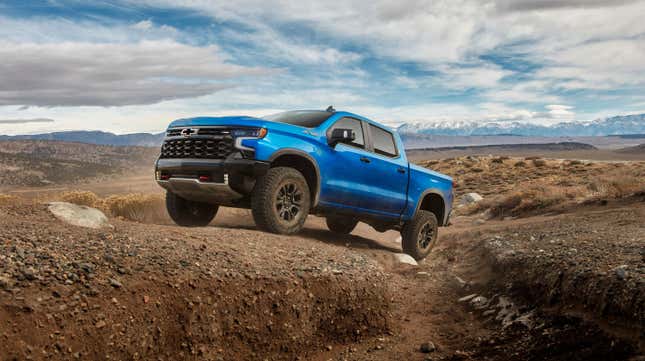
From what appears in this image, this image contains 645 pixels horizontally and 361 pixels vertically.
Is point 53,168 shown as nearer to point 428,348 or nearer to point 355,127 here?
point 355,127

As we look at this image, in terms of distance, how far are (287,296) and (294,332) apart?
40cm

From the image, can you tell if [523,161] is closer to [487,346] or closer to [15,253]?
[487,346]

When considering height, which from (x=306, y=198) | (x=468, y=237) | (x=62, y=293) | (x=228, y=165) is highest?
(x=228, y=165)

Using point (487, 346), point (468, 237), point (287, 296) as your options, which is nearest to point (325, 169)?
point (287, 296)

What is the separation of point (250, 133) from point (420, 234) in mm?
4405

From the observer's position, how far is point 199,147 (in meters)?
7.66

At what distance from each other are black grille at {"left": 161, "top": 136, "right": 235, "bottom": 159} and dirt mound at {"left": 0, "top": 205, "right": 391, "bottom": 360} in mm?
1103

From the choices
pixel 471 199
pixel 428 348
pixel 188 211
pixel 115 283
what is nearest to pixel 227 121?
pixel 188 211

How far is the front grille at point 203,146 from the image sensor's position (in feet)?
24.2

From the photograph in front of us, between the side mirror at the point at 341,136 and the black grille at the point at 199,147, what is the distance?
5.04 ft

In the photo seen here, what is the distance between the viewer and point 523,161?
37.5 m

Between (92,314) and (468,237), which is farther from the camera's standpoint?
(468,237)

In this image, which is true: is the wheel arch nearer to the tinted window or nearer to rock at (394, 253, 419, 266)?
rock at (394, 253, 419, 266)

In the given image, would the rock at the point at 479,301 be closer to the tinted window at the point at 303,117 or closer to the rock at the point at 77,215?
the tinted window at the point at 303,117
